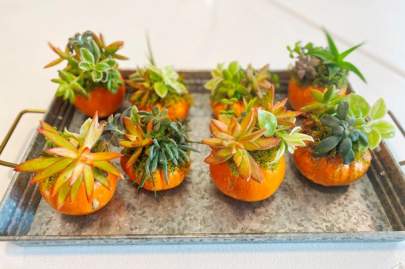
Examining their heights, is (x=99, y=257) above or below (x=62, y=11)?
below

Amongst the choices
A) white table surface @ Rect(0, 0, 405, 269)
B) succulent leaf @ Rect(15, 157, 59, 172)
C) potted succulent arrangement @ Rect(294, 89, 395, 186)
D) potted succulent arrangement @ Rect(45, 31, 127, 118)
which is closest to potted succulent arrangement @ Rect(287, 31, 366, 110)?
potted succulent arrangement @ Rect(294, 89, 395, 186)

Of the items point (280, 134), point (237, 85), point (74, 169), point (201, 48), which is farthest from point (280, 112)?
point (201, 48)

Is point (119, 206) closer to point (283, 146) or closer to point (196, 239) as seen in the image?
point (196, 239)

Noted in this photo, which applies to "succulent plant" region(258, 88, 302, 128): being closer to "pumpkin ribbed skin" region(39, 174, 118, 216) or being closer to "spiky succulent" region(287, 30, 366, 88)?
"spiky succulent" region(287, 30, 366, 88)

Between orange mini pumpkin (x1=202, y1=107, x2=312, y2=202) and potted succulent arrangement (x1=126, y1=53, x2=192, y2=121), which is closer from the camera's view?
orange mini pumpkin (x1=202, y1=107, x2=312, y2=202)

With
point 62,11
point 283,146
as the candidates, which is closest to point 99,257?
point 283,146

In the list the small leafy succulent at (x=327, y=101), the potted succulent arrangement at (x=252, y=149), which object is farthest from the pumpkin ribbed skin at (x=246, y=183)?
the small leafy succulent at (x=327, y=101)

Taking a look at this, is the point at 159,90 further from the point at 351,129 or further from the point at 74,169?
the point at 351,129

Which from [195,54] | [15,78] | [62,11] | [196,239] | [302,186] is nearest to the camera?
[196,239]
